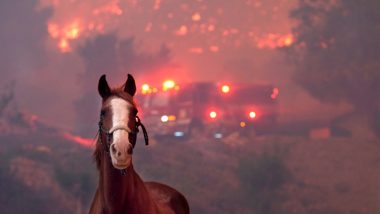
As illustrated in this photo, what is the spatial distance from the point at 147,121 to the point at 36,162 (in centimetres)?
915

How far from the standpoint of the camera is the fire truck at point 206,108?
23.5 metres

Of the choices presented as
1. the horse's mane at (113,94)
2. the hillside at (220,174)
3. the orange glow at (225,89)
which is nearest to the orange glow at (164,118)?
the orange glow at (225,89)

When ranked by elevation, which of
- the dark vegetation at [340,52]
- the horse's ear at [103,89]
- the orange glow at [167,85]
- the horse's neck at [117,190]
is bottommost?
the horse's neck at [117,190]

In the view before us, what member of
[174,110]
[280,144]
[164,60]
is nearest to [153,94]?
[174,110]

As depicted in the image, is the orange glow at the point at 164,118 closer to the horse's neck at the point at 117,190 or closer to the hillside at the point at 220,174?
the hillside at the point at 220,174

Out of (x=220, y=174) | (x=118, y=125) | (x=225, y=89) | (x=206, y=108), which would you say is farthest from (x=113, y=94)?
(x=220, y=174)

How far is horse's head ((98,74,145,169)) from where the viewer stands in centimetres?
395

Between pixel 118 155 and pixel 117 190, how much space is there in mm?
518

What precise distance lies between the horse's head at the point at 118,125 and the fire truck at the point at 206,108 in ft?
61.2

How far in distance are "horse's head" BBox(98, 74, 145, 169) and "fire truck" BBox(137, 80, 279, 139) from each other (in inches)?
734

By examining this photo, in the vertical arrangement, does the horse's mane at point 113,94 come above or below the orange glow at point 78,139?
below

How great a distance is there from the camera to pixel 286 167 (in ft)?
103

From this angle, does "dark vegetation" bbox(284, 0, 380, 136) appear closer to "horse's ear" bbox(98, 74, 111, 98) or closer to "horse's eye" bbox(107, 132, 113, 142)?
"horse's ear" bbox(98, 74, 111, 98)

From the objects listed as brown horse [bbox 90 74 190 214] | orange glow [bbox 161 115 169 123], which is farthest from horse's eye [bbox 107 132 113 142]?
orange glow [bbox 161 115 169 123]
